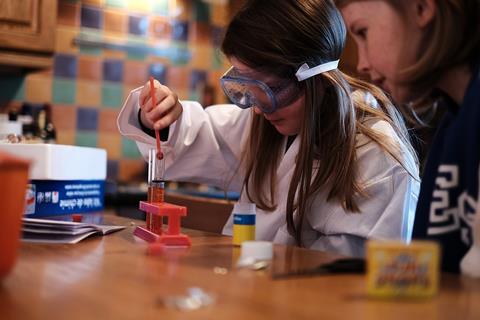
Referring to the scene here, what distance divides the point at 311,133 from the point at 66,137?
6.87ft

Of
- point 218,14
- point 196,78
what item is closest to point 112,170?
point 196,78

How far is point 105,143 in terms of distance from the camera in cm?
344

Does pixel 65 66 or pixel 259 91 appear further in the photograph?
pixel 65 66

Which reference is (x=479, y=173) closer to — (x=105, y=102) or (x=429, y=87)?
(x=429, y=87)

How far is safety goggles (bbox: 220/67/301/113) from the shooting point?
1413 mm

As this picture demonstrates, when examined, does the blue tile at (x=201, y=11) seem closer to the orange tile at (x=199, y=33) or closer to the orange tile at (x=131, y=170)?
the orange tile at (x=199, y=33)

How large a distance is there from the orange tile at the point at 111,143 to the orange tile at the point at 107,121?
21mm

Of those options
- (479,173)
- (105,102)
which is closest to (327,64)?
(479,173)

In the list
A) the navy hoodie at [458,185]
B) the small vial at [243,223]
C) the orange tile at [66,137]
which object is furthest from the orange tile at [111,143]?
the navy hoodie at [458,185]

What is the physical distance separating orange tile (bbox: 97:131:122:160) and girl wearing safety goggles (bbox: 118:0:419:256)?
1.79m

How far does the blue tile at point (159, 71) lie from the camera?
3.56 metres

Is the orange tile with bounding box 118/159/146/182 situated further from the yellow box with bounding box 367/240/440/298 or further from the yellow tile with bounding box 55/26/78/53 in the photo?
the yellow box with bounding box 367/240/440/298

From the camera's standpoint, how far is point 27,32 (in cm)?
286

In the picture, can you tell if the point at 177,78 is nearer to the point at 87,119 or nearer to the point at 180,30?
the point at 180,30
